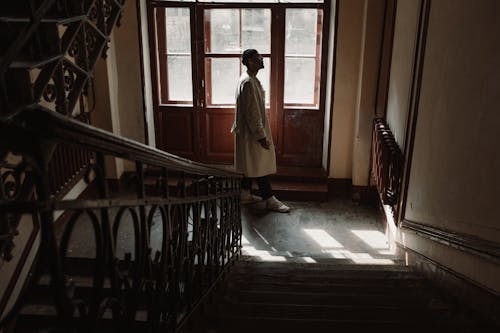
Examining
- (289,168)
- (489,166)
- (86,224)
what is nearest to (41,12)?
(489,166)

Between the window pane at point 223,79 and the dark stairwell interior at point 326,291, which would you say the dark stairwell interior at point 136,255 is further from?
the window pane at point 223,79

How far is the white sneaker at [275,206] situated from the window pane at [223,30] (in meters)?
1.78

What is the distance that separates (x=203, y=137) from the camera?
20.0ft

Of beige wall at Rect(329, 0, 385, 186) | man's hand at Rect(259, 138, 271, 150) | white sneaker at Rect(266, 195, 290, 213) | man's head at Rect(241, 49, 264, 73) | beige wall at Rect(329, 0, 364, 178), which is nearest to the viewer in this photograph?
man's head at Rect(241, 49, 264, 73)

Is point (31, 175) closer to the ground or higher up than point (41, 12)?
closer to the ground

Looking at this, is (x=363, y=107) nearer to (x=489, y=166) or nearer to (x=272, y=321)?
(x=489, y=166)

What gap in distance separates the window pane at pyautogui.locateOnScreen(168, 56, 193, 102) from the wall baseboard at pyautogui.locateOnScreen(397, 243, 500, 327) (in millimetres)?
3554

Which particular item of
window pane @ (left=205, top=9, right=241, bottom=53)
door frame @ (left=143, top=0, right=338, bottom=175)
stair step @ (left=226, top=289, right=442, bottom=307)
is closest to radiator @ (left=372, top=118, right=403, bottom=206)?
door frame @ (left=143, top=0, right=338, bottom=175)

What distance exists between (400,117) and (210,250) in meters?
2.44

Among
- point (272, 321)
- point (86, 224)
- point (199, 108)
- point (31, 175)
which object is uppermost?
point (31, 175)

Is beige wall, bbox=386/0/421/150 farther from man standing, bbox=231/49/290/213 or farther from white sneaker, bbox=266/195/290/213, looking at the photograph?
white sneaker, bbox=266/195/290/213

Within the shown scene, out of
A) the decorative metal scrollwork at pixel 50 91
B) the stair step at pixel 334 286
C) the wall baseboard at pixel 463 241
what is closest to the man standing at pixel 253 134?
the wall baseboard at pixel 463 241

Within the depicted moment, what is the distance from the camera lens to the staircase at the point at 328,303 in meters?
2.19

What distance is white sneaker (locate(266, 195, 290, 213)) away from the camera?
5.42 metres
